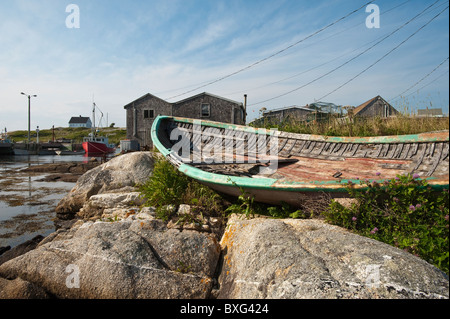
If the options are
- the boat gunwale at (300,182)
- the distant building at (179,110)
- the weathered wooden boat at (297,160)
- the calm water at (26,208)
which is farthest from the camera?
the distant building at (179,110)

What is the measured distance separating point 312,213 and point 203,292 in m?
1.87

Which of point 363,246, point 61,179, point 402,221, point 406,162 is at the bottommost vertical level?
point 61,179

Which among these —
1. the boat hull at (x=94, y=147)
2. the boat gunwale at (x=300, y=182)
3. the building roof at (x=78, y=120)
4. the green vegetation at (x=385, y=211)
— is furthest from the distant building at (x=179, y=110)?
the building roof at (x=78, y=120)

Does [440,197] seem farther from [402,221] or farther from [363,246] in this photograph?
[363,246]

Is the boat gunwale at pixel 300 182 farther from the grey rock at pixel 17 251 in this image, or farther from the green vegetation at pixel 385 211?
the grey rock at pixel 17 251

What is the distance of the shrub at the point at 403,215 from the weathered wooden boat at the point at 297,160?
126mm

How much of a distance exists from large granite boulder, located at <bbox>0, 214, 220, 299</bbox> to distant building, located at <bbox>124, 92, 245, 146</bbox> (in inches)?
845

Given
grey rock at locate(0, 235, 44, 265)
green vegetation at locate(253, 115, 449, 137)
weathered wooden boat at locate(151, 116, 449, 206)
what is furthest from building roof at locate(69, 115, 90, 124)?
grey rock at locate(0, 235, 44, 265)

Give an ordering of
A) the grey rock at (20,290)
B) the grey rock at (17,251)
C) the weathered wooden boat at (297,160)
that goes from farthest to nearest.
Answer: the grey rock at (17,251)
the weathered wooden boat at (297,160)
the grey rock at (20,290)

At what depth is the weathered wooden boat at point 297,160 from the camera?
3854 millimetres

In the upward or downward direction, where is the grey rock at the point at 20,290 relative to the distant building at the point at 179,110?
downward
